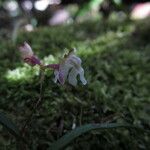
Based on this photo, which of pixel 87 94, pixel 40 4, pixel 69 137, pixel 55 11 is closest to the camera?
pixel 69 137

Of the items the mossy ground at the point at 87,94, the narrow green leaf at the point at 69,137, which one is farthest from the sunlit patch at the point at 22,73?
the narrow green leaf at the point at 69,137

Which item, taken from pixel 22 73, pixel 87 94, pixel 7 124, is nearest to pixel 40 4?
pixel 22 73

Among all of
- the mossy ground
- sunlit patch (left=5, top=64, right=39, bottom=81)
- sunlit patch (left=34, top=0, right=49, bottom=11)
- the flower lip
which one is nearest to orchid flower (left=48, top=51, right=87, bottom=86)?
the flower lip

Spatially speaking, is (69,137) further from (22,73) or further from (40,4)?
(40,4)

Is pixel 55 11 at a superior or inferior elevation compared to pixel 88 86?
superior

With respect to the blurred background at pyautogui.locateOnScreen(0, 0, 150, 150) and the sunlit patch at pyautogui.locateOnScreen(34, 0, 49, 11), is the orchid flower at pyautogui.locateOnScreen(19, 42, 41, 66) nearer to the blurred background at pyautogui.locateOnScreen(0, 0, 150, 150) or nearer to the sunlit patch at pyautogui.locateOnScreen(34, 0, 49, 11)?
the blurred background at pyautogui.locateOnScreen(0, 0, 150, 150)

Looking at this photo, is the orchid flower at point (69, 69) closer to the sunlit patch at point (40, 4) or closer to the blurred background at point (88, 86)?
the blurred background at point (88, 86)

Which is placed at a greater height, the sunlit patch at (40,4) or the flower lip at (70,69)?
the sunlit patch at (40,4)
